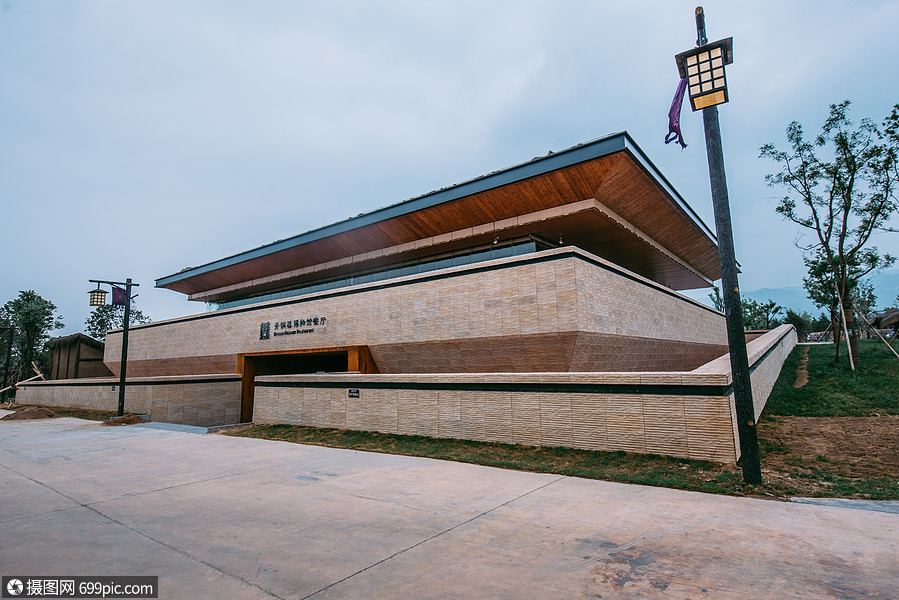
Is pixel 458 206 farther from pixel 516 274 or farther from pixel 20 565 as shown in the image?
pixel 20 565

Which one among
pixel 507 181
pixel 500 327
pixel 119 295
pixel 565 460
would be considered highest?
pixel 507 181

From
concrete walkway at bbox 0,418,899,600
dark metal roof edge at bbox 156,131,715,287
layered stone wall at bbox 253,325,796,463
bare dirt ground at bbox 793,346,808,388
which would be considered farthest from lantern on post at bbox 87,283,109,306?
bare dirt ground at bbox 793,346,808,388

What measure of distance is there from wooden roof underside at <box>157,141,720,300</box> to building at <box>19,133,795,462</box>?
0.10 meters

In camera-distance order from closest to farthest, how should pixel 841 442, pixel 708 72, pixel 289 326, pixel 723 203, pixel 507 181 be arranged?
pixel 708 72 → pixel 723 203 → pixel 841 442 → pixel 507 181 → pixel 289 326

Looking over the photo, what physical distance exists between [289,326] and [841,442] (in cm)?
2434

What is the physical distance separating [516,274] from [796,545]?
13.8 meters

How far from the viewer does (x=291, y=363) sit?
3042 centimetres

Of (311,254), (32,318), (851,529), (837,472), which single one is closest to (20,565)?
(851,529)

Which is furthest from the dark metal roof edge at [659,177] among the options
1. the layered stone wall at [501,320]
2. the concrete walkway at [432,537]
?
the concrete walkway at [432,537]

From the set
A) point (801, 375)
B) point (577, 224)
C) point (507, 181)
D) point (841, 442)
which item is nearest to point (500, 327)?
point (507, 181)

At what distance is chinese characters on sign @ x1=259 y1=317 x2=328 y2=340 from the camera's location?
25.0m

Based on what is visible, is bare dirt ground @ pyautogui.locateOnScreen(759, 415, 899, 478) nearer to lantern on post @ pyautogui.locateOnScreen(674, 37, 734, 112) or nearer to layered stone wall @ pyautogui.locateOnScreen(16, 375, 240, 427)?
lantern on post @ pyautogui.locateOnScreen(674, 37, 734, 112)

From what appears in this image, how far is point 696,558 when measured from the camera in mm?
4449

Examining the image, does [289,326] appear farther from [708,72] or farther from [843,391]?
[843,391]
